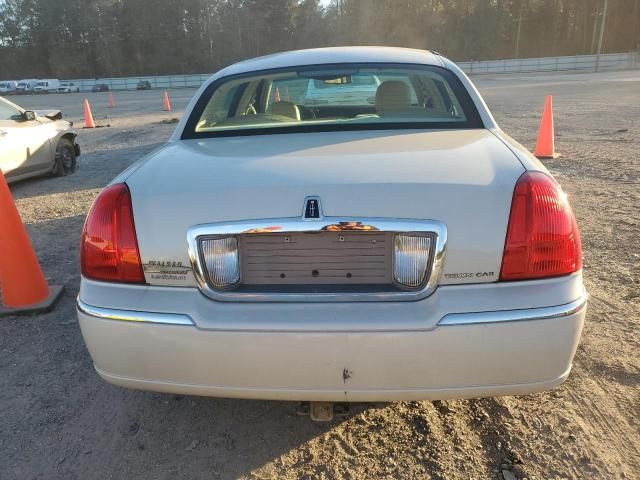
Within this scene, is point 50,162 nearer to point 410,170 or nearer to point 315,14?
point 410,170

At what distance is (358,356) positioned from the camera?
169cm

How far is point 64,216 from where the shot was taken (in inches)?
223

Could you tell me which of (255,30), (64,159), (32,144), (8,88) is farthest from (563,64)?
(32,144)

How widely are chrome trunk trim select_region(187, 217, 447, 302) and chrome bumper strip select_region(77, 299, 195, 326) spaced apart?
0.41 feet

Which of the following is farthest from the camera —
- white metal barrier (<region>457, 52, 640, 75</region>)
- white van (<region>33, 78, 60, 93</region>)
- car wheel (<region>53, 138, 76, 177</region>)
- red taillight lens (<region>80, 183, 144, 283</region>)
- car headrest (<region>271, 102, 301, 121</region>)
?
white metal barrier (<region>457, 52, 640, 75</region>)

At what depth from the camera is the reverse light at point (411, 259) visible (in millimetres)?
1701

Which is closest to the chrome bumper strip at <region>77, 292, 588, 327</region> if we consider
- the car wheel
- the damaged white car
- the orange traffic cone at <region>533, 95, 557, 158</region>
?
the damaged white car

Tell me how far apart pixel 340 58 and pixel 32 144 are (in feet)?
18.9

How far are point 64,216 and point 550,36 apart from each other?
84.6 m

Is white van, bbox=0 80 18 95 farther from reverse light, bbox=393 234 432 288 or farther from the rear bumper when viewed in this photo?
reverse light, bbox=393 234 432 288

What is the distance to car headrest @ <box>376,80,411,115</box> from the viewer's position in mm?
2848

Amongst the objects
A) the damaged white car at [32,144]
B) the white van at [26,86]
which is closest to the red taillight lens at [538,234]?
the damaged white car at [32,144]

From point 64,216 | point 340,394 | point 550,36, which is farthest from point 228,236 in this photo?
point 550,36

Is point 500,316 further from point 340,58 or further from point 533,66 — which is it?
point 533,66
